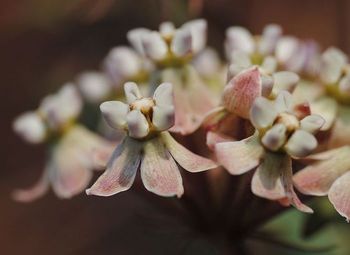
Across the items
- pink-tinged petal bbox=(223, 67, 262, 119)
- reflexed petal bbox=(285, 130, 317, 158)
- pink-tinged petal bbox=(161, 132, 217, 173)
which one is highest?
pink-tinged petal bbox=(223, 67, 262, 119)

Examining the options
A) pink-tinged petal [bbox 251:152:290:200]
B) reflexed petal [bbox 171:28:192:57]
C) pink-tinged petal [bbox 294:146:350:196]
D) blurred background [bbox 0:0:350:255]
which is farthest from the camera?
blurred background [bbox 0:0:350:255]

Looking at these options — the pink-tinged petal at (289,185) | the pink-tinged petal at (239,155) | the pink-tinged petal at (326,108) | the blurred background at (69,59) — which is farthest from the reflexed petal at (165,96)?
the blurred background at (69,59)

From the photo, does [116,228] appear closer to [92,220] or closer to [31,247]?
[92,220]

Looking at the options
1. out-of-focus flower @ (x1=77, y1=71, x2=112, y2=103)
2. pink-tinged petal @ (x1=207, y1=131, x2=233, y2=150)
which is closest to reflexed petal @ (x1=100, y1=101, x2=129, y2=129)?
pink-tinged petal @ (x1=207, y1=131, x2=233, y2=150)

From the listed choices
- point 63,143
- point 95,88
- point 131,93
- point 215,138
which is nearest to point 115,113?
point 131,93

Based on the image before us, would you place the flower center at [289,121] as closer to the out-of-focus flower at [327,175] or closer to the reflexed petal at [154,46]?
the out-of-focus flower at [327,175]

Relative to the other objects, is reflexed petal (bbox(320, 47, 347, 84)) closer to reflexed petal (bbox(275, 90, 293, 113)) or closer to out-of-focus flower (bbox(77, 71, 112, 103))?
reflexed petal (bbox(275, 90, 293, 113))

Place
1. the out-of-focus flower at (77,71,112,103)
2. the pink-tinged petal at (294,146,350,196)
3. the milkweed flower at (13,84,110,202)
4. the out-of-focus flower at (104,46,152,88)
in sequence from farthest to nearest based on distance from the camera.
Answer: the out-of-focus flower at (77,71,112,103) < the out-of-focus flower at (104,46,152,88) < the milkweed flower at (13,84,110,202) < the pink-tinged petal at (294,146,350,196)
